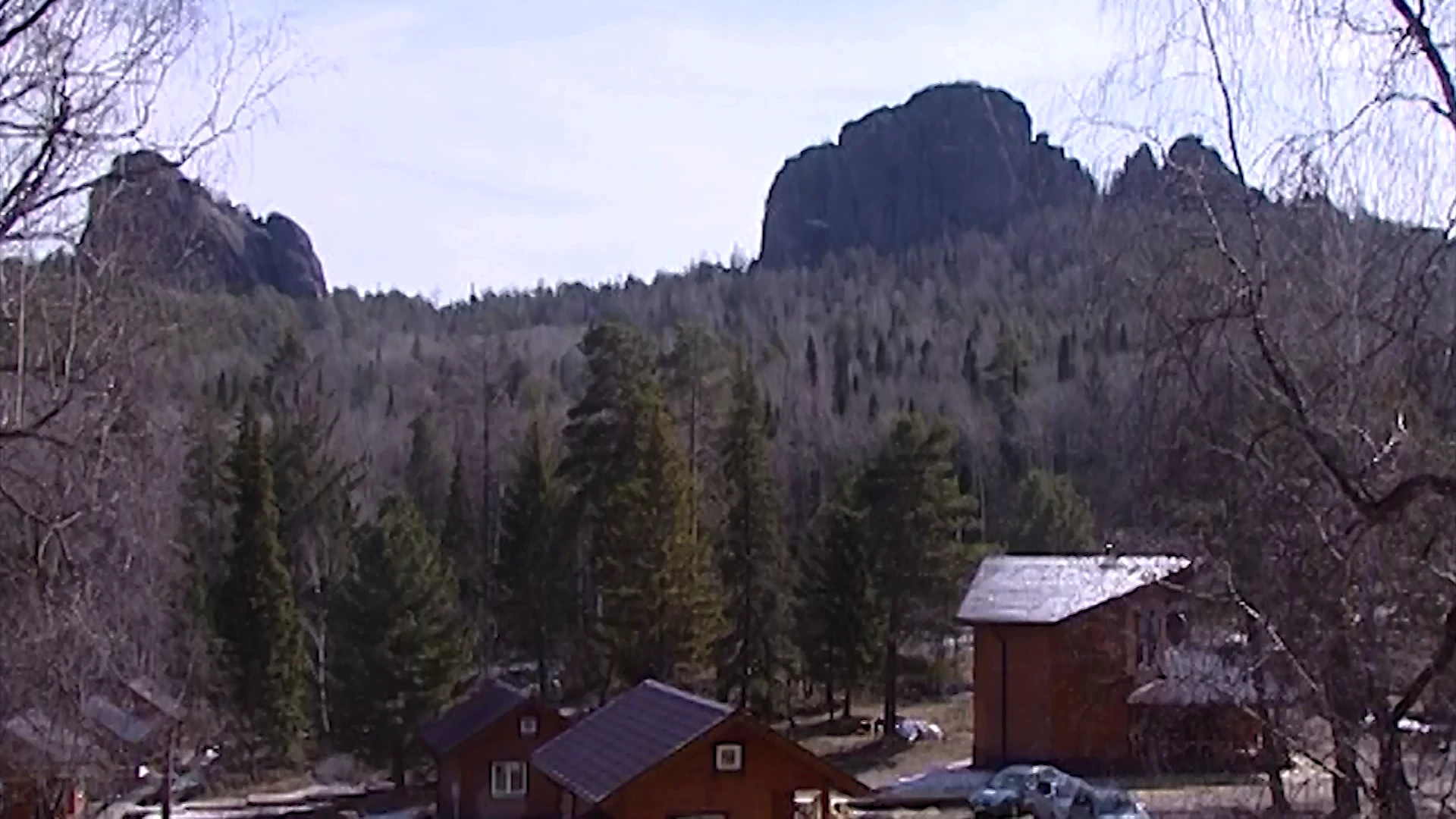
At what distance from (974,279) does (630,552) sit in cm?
7271

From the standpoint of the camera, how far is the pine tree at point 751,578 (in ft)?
134

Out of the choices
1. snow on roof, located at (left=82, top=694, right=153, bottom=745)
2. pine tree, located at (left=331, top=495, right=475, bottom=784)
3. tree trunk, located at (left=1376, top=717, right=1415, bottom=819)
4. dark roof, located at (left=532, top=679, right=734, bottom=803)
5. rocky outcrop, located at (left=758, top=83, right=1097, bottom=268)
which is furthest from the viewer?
rocky outcrop, located at (left=758, top=83, right=1097, bottom=268)

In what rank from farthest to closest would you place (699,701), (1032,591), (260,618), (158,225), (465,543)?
(465,543) → (260,618) → (1032,591) → (699,701) → (158,225)

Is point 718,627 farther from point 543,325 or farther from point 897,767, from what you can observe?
point 543,325

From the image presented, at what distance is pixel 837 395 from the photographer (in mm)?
78938

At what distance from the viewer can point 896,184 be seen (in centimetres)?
12988

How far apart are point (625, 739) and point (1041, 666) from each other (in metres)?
10.5

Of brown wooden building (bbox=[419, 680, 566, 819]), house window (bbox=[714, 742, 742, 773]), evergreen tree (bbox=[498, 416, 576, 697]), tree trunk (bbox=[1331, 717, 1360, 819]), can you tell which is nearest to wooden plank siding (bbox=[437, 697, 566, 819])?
brown wooden building (bbox=[419, 680, 566, 819])

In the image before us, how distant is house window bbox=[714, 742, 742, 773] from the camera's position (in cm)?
2412

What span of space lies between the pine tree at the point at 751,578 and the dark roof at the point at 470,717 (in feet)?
26.1

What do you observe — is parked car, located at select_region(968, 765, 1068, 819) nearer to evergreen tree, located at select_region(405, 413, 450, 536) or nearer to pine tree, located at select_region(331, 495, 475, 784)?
pine tree, located at select_region(331, 495, 475, 784)

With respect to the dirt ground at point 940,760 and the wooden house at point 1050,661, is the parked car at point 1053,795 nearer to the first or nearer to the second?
the dirt ground at point 940,760

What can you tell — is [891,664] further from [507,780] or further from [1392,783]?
[1392,783]

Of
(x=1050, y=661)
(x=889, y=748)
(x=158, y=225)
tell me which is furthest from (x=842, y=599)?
(x=158, y=225)
